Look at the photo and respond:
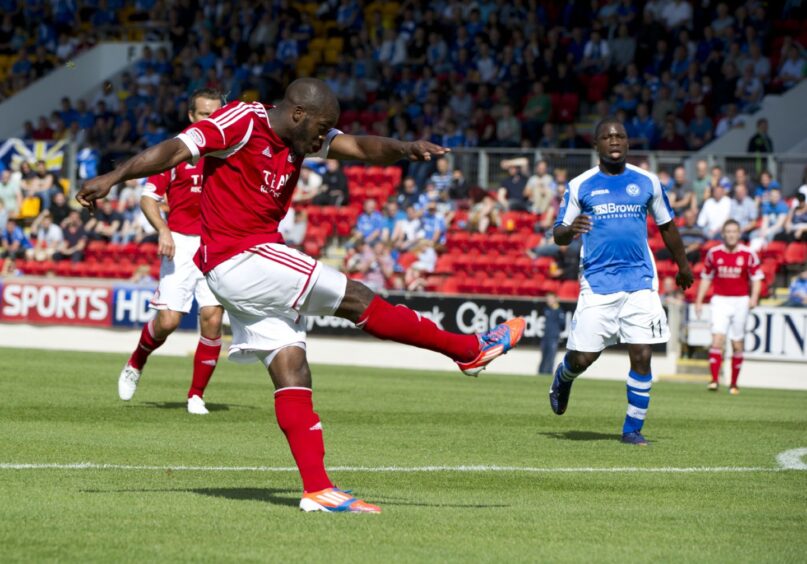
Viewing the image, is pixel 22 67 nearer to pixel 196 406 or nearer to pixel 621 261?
pixel 196 406

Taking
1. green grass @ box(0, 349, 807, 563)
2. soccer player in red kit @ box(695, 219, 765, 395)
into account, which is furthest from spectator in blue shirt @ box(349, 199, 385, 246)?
green grass @ box(0, 349, 807, 563)

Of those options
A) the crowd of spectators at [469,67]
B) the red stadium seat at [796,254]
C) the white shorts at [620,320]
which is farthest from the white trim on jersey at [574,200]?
the crowd of spectators at [469,67]

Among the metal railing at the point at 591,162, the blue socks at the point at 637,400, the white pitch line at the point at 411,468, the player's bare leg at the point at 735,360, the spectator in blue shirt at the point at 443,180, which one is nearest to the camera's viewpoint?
the white pitch line at the point at 411,468

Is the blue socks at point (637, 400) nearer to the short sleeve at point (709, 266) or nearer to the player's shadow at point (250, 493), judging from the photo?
the player's shadow at point (250, 493)

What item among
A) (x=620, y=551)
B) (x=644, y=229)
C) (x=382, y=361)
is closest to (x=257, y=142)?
(x=620, y=551)

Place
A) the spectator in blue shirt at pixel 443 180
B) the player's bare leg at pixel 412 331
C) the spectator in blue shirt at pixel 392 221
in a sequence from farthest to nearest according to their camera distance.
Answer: the spectator in blue shirt at pixel 443 180
the spectator in blue shirt at pixel 392 221
the player's bare leg at pixel 412 331

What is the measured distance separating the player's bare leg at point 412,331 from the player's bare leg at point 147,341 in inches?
213

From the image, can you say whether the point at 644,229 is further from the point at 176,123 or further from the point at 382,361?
the point at 176,123

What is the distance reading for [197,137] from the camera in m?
6.94

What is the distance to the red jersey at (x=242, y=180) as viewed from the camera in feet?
23.2

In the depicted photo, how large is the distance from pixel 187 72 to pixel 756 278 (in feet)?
62.1

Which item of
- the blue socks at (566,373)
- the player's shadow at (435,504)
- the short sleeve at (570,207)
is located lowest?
the player's shadow at (435,504)

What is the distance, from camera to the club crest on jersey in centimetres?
693

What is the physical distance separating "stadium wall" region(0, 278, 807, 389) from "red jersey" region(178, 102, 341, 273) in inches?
683
